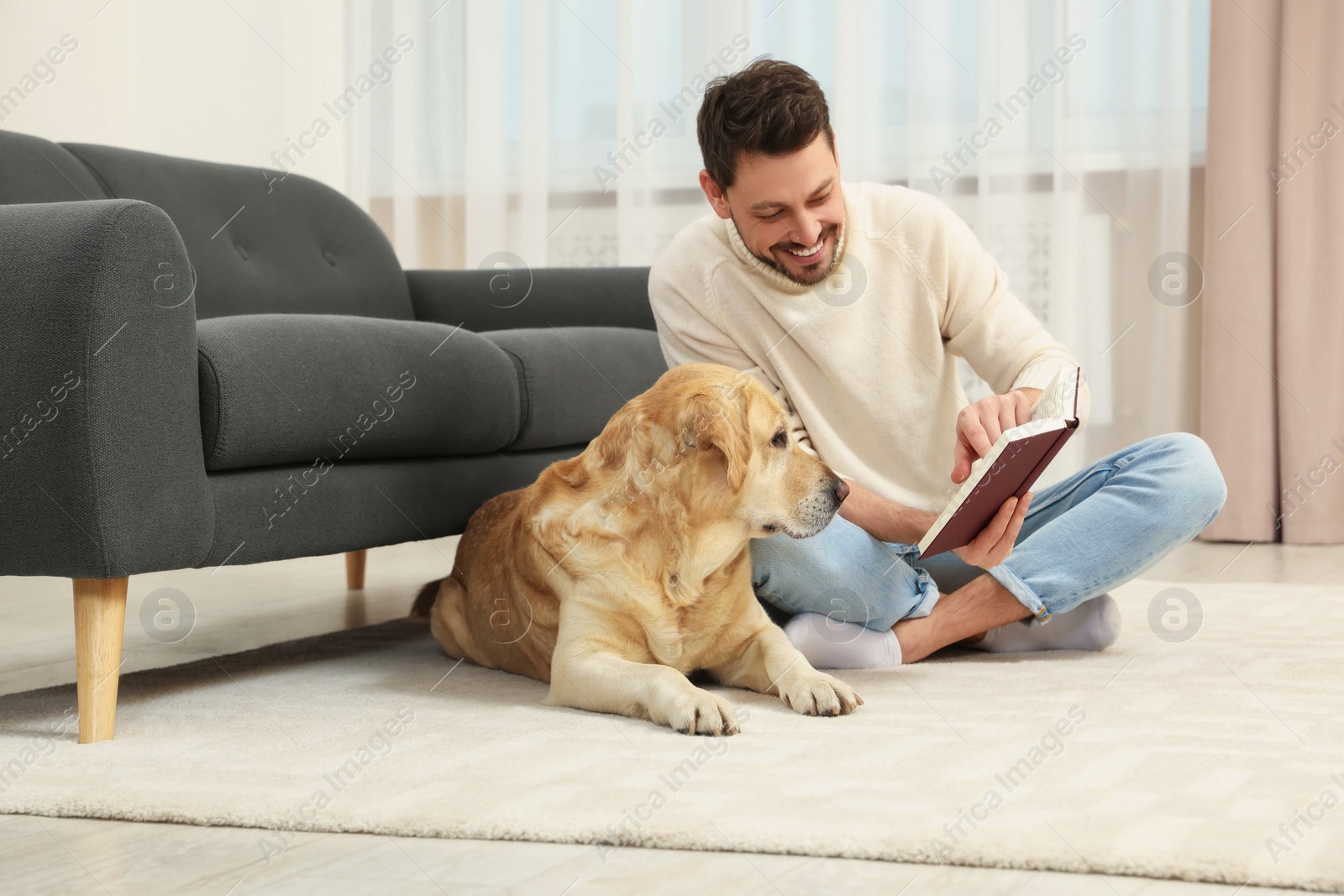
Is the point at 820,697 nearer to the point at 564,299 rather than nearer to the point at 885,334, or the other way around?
the point at 885,334

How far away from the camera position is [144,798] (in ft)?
4.42

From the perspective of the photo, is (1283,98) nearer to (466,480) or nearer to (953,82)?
(953,82)

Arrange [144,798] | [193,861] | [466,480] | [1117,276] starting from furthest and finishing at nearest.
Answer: [1117,276], [466,480], [144,798], [193,861]

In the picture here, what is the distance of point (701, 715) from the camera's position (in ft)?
5.14

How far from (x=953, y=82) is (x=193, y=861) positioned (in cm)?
340

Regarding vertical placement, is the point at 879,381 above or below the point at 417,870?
above

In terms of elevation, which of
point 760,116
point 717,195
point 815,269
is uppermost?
point 760,116

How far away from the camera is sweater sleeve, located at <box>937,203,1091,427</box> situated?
200 centimetres

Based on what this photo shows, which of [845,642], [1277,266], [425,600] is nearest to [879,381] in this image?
[845,642]

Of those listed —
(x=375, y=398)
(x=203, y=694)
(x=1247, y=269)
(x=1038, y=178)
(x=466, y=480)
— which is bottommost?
(x=203, y=694)

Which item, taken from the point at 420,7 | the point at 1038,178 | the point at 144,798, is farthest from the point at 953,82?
the point at 144,798

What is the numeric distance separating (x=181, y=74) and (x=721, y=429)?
3348mm

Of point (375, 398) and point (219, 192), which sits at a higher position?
point (219, 192)

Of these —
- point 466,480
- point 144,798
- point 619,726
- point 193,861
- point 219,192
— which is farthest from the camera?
point 219,192
